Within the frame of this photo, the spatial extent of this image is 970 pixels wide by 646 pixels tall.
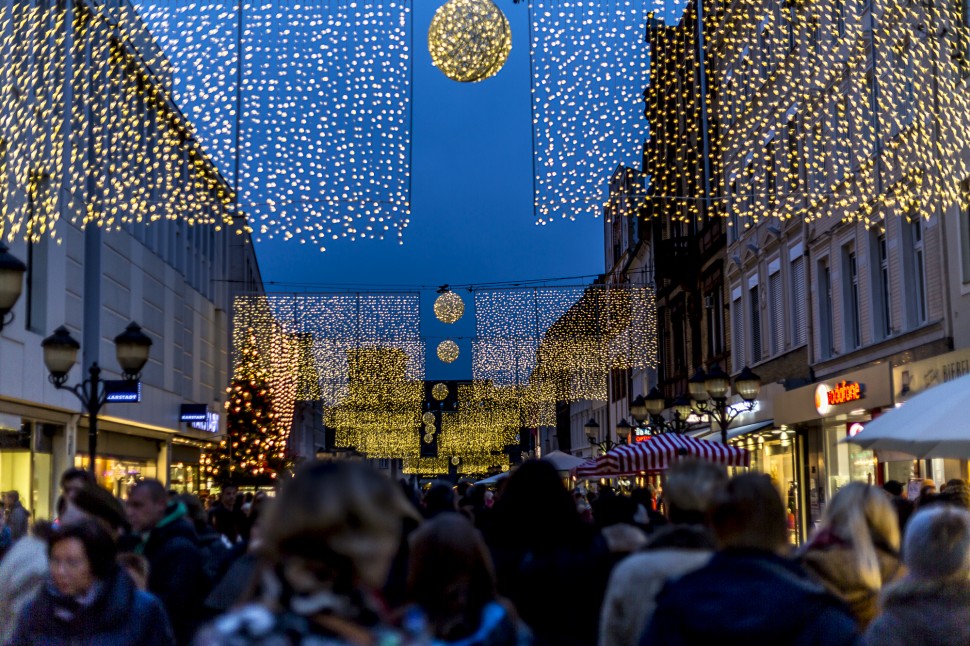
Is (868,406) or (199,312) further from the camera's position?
(199,312)

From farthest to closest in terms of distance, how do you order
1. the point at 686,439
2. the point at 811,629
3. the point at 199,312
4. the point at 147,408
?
the point at 199,312
the point at 147,408
the point at 686,439
the point at 811,629

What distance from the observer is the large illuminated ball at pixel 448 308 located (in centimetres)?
A: 4275

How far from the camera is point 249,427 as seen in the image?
168 feet

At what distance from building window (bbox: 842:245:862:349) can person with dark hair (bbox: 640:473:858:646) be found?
2344 cm

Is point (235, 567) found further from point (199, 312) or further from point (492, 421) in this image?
point (492, 421)

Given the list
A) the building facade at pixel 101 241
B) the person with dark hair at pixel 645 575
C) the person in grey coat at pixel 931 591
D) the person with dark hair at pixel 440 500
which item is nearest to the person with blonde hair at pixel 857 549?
the person in grey coat at pixel 931 591

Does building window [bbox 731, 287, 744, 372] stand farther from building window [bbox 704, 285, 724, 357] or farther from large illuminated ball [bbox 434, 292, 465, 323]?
large illuminated ball [bbox 434, 292, 465, 323]

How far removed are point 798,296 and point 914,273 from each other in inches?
293

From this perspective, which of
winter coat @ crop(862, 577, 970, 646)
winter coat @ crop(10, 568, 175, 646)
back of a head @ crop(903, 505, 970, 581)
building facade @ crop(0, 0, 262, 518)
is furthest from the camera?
building facade @ crop(0, 0, 262, 518)

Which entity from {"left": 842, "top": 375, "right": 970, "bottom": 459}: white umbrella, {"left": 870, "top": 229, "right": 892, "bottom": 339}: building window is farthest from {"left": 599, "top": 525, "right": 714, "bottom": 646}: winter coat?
{"left": 870, "top": 229, "right": 892, "bottom": 339}: building window

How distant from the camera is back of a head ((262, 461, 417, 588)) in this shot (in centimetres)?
283

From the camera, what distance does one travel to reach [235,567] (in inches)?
303

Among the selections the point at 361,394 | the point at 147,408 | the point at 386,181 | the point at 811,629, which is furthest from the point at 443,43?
the point at 361,394

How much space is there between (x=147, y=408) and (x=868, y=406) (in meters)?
21.9
